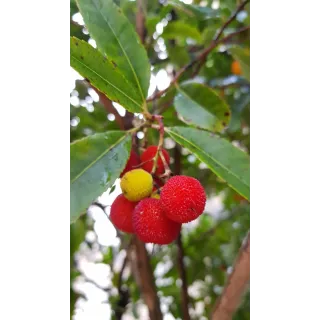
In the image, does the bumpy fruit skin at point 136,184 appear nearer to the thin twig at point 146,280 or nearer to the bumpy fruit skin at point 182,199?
the bumpy fruit skin at point 182,199

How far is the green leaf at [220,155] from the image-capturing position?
1.73 ft

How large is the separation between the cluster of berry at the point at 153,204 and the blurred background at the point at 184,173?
0.24 ft

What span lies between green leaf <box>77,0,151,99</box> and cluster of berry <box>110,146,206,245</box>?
10 centimetres

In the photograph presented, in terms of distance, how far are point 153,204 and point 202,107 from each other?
Answer: 26 centimetres

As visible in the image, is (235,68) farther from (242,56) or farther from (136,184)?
(136,184)

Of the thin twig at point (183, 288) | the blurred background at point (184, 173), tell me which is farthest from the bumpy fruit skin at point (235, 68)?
the thin twig at point (183, 288)

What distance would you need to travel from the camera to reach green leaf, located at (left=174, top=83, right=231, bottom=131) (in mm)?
682

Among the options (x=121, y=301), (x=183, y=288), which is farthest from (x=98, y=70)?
(x=121, y=301)

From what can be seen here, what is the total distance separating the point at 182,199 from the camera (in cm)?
46
